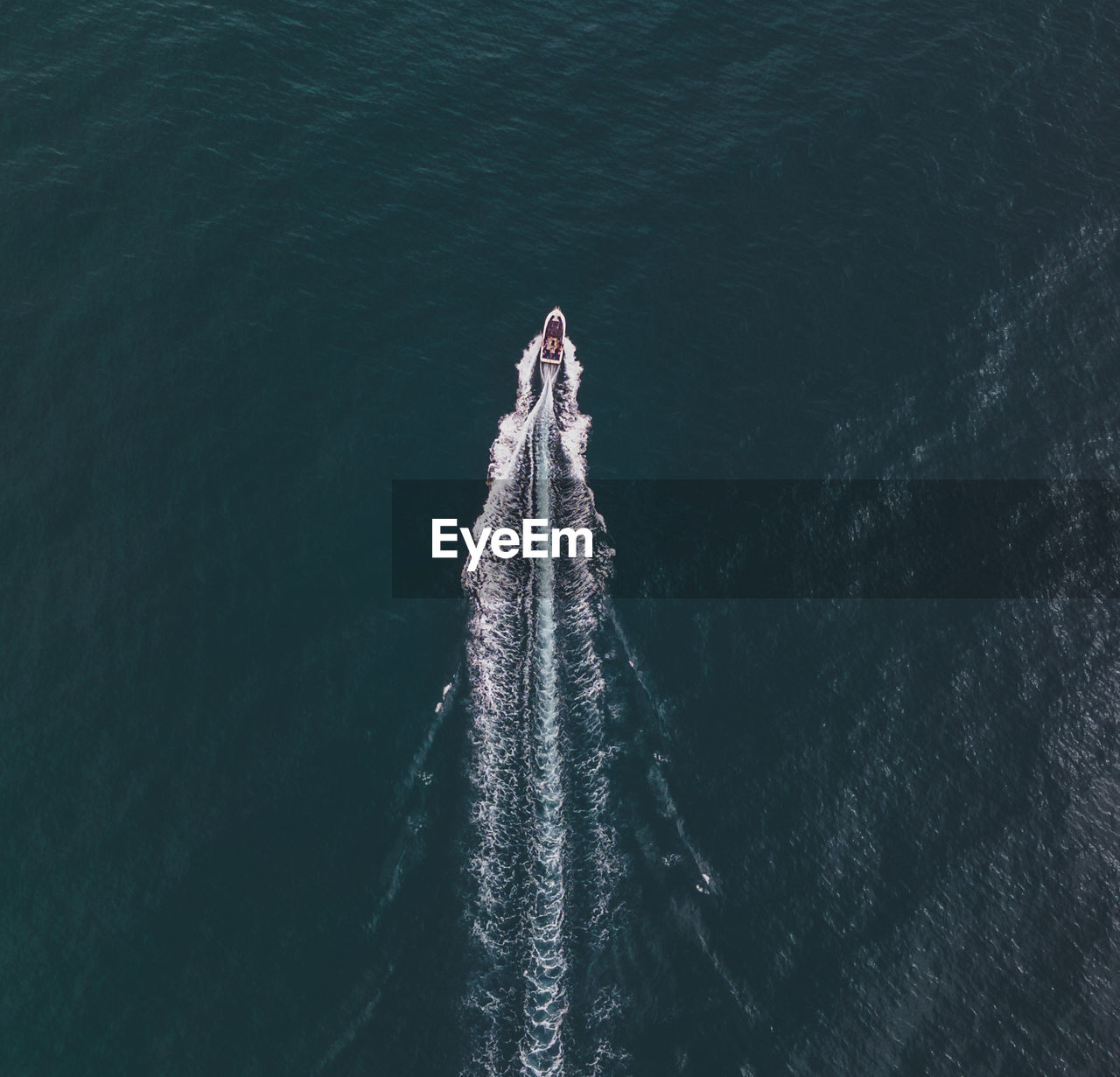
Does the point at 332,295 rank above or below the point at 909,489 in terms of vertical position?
above

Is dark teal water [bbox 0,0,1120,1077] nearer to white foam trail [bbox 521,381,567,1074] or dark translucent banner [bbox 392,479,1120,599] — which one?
dark translucent banner [bbox 392,479,1120,599]

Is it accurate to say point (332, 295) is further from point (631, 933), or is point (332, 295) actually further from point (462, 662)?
point (631, 933)

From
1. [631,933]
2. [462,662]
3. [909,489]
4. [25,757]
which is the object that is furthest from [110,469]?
[909,489]

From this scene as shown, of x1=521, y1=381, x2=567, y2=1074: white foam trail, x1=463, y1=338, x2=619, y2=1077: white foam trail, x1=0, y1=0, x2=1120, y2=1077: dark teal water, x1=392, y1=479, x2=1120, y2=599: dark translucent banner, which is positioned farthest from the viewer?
x1=392, y1=479, x2=1120, y2=599: dark translucent banner

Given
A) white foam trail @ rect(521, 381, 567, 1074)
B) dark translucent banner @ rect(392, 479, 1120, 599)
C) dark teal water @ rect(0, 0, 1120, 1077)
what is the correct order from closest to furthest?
white foam trail @ rect(521, 381, 567, 1074) < dark teal water @ rect(0, 0, 1120, 1077) < dark translucent banner @ rect(392, 479, 1120, 599)

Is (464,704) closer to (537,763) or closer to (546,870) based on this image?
(537,763)

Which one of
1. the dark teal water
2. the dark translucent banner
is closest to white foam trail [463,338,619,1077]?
the dark teal water
